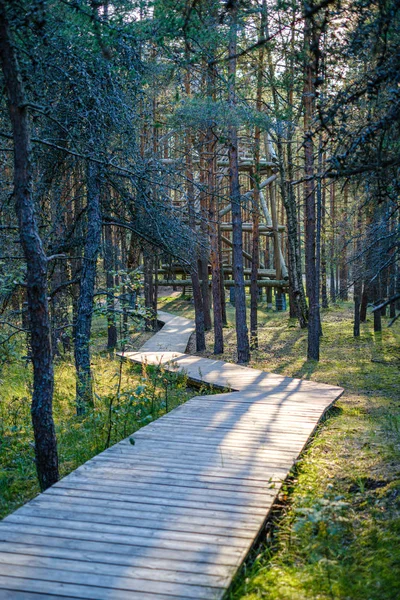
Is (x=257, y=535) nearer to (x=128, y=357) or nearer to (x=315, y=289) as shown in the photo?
(x=128, y=357)

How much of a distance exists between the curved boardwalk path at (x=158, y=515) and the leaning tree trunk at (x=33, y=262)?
43 cm

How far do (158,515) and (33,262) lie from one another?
7.77ft

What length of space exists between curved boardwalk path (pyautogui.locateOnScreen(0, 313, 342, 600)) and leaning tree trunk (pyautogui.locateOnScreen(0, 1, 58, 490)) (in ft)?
1.43

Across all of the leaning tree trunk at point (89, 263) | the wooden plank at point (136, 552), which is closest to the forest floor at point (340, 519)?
the wooden plank at point (136, 552)

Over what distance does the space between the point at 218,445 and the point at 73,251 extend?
567 centimetres

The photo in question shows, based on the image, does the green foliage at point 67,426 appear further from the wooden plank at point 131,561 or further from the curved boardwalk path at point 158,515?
the wooden plank at point 131,561

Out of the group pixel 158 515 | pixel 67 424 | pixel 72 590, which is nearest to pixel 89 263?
pixel 67 424

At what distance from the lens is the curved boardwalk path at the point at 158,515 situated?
341 centimetres

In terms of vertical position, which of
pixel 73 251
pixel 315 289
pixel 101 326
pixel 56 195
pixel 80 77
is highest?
pixel 80 77

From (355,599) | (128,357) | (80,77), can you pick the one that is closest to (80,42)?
(80,77)

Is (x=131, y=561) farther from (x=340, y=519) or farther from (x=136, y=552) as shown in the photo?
(x=340, y=519)

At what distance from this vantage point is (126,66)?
7.85 meters

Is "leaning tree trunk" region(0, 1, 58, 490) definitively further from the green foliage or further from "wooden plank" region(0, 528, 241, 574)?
"wooden plank" region(0, 528, 241, 574)

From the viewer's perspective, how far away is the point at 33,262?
509 cm
